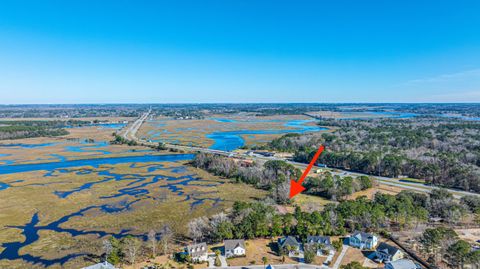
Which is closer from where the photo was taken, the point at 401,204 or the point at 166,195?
the point at 401,204

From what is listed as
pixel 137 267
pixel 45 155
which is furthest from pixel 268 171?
pixel 45 155

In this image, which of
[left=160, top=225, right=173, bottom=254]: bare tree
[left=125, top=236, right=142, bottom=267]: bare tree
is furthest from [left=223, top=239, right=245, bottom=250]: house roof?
[left=125, top=236, right=142, bottom=267]: bare tree

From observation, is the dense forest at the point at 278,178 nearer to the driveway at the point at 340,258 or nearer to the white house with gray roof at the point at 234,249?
the driveway at the point at 340,258

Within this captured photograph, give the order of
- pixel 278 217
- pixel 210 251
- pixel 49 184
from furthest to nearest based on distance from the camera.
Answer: pixel 49 184 → pixel 278 217 → pixel 210 251

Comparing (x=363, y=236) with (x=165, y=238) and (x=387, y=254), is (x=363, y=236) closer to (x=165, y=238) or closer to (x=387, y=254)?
(x=387, y=254)

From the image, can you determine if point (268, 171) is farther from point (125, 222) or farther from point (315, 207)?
point (125, 222)

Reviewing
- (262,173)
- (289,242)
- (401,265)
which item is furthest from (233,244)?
(262,173)

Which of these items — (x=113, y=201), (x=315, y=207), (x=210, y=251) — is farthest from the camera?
(x=113, y=201)
